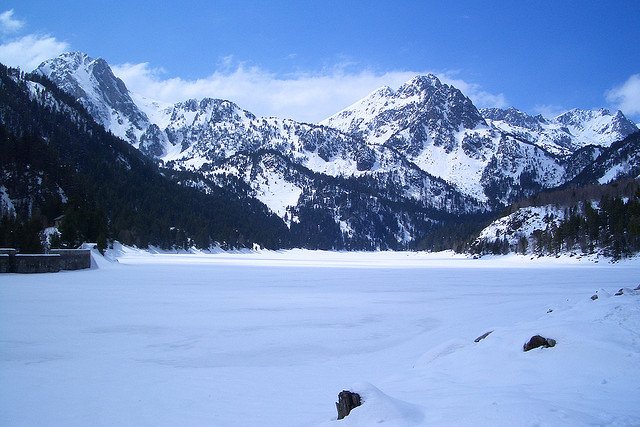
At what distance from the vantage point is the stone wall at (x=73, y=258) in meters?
48.2

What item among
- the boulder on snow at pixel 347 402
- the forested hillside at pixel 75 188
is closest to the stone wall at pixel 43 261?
the forested hillside at pixel 75 188

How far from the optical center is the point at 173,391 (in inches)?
414

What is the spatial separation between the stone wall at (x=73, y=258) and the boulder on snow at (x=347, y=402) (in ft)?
162

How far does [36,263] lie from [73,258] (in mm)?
5683

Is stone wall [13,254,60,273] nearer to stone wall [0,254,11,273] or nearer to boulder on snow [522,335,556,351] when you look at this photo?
stone wall [0,254,11,273]

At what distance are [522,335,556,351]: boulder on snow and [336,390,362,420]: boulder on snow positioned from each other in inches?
270

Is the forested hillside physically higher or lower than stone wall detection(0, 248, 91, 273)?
higher

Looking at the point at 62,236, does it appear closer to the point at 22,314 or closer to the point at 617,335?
the point at 22,314

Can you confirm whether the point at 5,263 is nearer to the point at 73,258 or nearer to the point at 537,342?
the point at 73,258

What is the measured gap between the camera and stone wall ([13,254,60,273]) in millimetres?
42719

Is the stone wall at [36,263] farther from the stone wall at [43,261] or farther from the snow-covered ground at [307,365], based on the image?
the snow-covered ground at [307,365]

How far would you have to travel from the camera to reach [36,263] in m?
44.1

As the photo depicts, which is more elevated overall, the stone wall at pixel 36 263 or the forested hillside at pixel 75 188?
the forested hillside at pixel 75 188

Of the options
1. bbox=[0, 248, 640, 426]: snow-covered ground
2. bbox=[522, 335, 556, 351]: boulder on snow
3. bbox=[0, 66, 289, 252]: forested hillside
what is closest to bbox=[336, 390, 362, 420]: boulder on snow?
bbox=[0, 248, 640, 426]: snow-covered ground
